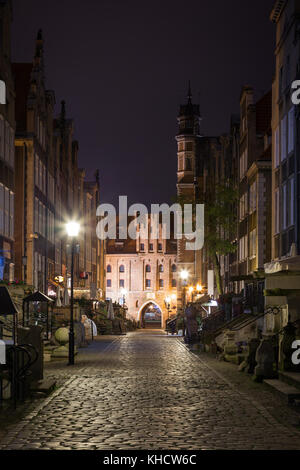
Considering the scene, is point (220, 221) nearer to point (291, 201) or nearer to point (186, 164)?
point (291, 201)

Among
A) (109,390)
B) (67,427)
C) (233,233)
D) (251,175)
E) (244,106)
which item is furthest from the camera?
(233,233)

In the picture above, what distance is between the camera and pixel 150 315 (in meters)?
140

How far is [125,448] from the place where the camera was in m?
10.0

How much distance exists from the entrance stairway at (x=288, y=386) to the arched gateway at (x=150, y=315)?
101 m

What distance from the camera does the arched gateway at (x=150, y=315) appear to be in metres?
120

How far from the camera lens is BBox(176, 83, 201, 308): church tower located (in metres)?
94.4

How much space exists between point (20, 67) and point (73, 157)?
2302 centimetres

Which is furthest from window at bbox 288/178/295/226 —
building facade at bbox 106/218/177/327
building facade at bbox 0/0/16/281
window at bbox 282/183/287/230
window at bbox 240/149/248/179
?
building facade at bbox 106/218/177/327

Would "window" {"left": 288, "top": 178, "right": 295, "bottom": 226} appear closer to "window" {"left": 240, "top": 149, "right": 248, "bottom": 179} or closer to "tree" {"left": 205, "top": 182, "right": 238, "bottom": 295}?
"window" {"left": 240, "top": 149, "right": 248, "bottom": 179}

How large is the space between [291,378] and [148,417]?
5116 mm

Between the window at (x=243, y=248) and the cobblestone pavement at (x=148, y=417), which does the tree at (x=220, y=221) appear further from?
the cobblestone pavement at (x=148, y=417)

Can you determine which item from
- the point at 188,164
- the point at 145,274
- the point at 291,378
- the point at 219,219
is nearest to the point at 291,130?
the point at 291,378

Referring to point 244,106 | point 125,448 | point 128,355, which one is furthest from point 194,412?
point 244,106
